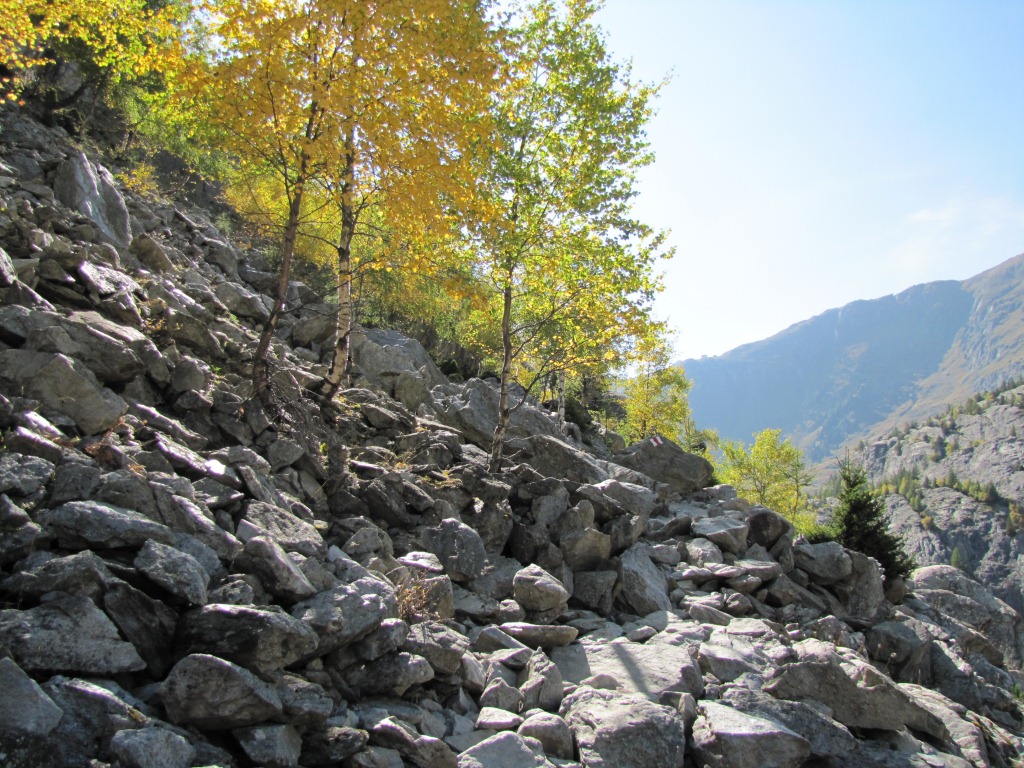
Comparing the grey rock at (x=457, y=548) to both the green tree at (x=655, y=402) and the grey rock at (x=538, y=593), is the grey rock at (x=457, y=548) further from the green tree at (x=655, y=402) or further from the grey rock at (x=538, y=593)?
the green tree at (x=655, y=402)

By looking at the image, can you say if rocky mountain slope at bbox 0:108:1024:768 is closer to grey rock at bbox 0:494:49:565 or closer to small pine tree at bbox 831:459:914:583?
grey rock at bbox 0:494:49:565

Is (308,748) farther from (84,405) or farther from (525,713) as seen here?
(84,405)

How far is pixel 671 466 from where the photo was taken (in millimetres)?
23203

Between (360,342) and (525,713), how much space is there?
16.3m

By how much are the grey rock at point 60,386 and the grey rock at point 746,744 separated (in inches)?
313

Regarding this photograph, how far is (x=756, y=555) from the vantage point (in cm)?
1538

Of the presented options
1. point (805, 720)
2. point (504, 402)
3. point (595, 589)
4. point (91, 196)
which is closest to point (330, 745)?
point (805, 720)

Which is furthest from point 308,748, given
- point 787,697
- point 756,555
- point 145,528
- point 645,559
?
Answer: point 756,555

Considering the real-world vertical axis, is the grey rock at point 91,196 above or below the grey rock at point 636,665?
above

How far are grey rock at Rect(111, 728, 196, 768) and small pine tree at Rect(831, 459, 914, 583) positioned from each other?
64.2ft

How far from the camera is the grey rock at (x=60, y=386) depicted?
23.0 feet

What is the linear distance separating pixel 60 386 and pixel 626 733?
7.61m

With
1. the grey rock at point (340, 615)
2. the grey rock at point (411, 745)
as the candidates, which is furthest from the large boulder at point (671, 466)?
the grey rock at point (411, 745)

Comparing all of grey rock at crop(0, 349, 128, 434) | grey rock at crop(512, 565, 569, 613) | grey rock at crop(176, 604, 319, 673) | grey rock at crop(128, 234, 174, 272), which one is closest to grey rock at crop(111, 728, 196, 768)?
grey rock at crop(176, 604, 319, 673)
